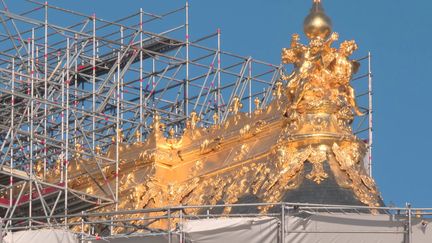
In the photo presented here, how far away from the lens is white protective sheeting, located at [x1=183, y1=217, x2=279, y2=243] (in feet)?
153

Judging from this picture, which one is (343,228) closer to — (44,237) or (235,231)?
(235,231)

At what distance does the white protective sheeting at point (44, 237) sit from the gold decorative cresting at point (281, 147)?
461 cm

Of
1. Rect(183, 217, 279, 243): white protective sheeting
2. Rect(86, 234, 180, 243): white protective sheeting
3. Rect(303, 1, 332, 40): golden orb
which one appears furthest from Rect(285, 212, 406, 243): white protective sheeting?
Rect(303, 1, 332, 40): golden orb

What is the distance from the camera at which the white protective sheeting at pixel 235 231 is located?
46.8 metres

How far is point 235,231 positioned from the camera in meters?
46.8

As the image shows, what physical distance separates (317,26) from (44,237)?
339 inches

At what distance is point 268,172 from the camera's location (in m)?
51.5

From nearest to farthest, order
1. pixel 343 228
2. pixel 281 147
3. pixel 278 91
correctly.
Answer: pixel 343 228 → pixel 281 147 → pixel 278 91

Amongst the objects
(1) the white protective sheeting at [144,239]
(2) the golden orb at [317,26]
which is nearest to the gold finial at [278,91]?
(2) the golden orb at [317,26]

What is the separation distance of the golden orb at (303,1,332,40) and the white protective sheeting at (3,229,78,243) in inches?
310

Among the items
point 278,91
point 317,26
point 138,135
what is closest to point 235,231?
point 278,91

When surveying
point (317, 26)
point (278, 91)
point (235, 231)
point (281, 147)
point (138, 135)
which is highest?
point (317, 26)

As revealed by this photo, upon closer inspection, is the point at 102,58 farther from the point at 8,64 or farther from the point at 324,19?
the point at 324,19

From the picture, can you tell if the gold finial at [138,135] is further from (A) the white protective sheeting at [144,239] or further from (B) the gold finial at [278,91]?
(A) the white protective sheeting at [144,239]
